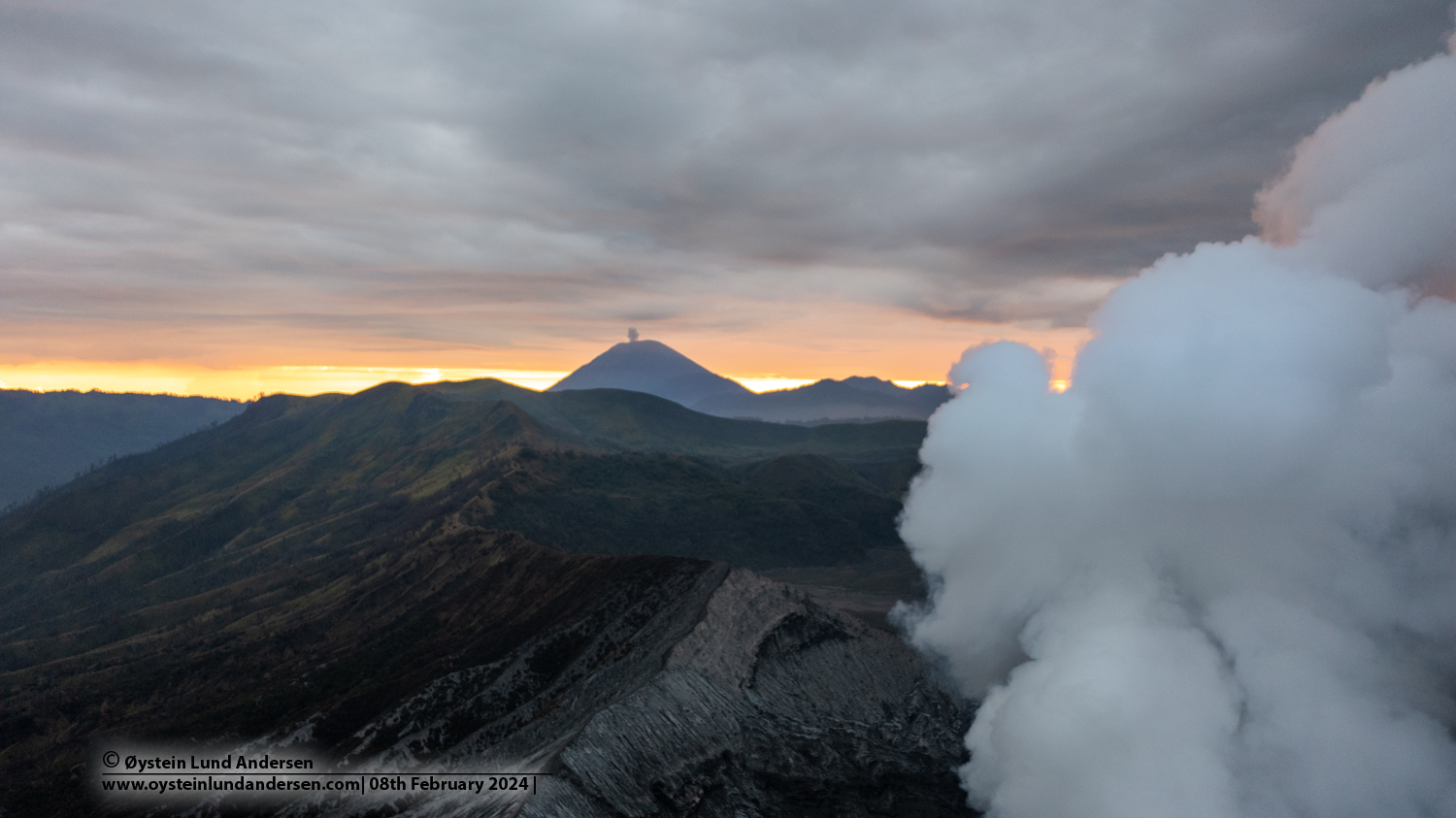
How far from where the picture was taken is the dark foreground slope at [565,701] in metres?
59.7

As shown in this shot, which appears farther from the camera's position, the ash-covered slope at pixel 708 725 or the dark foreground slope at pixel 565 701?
the dark foreground slope at pixel 565 701

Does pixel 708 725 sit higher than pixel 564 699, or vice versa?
pixel 708 725

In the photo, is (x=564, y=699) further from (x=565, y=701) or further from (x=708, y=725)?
(x=708, y=725)

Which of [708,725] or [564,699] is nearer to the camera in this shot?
[708,725]

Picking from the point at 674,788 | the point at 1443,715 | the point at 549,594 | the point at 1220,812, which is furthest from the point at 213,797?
the point at 1443,715

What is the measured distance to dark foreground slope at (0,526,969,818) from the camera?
5966 centimetres

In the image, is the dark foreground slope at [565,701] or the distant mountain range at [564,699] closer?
the dark foreground slope at [565,701]

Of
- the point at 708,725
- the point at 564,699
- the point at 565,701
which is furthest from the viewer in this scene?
the point at 564,699

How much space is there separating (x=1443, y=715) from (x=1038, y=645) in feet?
82.2

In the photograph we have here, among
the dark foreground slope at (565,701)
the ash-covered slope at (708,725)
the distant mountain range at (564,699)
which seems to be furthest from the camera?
the distant mountain range at (564,699)

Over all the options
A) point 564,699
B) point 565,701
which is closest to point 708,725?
point 565,701

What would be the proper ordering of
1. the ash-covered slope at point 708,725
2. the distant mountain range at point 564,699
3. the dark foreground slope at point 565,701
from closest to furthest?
the ash-covered slope at point 708,725
the dark foreground slope at point 565,701
the distant mountain range at point 564,699

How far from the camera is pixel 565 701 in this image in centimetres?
6956

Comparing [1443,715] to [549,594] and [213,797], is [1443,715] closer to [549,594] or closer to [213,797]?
[549,594]
